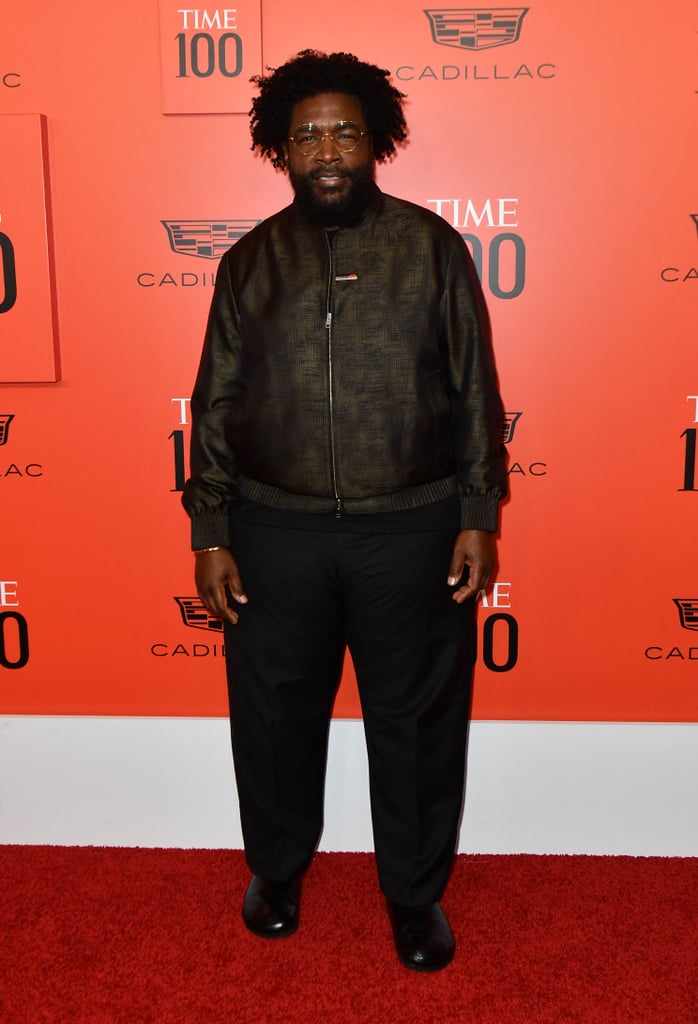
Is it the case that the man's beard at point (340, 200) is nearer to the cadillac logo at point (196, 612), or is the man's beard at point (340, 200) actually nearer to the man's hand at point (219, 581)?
the man's hand at point (219, 581)

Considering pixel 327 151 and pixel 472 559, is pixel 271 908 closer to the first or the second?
pixel 472 559

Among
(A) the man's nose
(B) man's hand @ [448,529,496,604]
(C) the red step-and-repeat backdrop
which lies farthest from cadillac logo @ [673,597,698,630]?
(A) the man's nose

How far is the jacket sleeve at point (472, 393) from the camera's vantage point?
1.64 meters

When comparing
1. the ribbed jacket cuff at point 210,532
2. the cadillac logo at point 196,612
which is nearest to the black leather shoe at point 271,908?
the cadillac logo at point 196,612

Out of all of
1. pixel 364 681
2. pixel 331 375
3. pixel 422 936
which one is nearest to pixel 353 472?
pixel 331 375

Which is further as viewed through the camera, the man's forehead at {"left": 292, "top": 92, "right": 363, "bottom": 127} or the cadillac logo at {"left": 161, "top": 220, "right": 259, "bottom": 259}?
the cadillac logo at {"left": 161, "top": 220, "right": 259, "bottom": 259}

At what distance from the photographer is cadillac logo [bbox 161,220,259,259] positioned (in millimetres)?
1990

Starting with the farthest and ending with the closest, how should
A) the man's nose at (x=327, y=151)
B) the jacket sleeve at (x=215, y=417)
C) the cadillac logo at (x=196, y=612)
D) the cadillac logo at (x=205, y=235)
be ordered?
the cadillac logo at (x=196, y=612)
the cadillac logo at (x=205, y=235)
the jacket sleeve at (x=215, y=417)
the man's nose at (x=327, y=151)

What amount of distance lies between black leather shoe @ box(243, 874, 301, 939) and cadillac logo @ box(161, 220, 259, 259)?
1.42 m

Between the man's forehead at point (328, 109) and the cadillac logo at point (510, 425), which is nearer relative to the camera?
the man's forehead at point (328, 109)

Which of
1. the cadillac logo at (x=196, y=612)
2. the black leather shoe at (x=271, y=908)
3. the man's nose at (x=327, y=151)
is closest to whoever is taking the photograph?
the man's nose at (x=327, y=151)

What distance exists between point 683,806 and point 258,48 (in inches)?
80.2

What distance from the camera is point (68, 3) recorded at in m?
1.91

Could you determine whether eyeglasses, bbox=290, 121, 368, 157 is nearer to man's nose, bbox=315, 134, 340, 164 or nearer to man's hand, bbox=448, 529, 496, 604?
man's nose, bbox=315, 134, 340, 164
